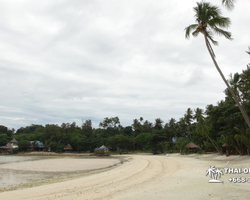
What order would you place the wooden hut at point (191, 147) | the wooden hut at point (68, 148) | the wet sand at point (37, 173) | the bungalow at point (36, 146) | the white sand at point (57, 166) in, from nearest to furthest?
1. the wet sand at point (37, 173)
2. the white sand at point (57, 166)
3. the wooden hut at point (191, 147)
4. the wooden hut at point (68, 148)
5. the bungalow at point (36, 146)

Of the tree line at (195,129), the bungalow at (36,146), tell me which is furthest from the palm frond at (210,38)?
the bungalow at (36,146)

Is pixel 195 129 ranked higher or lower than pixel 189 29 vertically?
lower

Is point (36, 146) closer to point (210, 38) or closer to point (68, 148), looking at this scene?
point (68, 148)

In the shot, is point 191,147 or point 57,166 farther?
point 191,147

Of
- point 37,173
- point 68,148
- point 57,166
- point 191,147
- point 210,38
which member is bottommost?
point 68,148

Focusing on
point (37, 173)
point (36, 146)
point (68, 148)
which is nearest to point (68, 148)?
point (68, 148)

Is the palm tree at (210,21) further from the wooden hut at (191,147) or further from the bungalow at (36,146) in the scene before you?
the bungalow at (36,146)

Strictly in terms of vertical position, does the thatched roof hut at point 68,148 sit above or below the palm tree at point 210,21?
below

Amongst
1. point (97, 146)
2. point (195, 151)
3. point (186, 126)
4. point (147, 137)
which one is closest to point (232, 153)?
point (195, 151)

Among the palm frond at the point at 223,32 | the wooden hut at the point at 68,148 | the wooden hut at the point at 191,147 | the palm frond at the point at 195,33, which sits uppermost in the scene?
the palm frond at the point at 195,33

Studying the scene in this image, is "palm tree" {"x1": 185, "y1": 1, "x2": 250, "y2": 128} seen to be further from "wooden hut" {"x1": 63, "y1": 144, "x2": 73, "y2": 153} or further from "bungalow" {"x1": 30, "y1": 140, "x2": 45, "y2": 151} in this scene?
"bungalow" {"x1": 30, "y1": 140, "x2": 45, "y2": 151}

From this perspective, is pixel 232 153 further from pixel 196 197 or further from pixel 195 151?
pixel 196 197

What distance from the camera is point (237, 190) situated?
7.31 metres

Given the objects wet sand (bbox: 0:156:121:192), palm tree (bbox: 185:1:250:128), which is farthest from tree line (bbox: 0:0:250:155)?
wet sand (bbox: 0:156:121:192)
